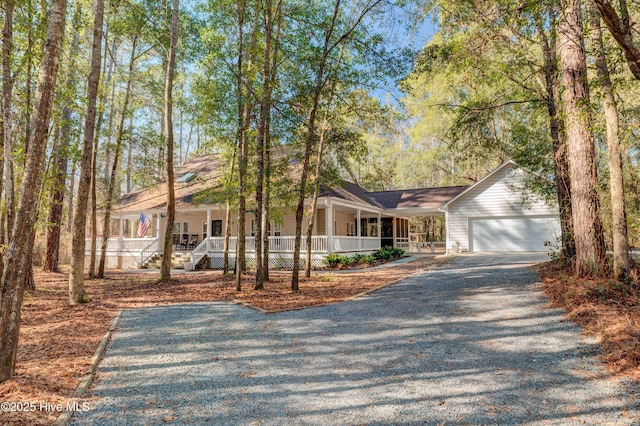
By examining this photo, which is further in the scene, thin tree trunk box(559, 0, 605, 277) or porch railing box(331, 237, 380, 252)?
porch railing box(331, 237, 380, 252)

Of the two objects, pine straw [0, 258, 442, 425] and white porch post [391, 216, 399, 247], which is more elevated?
white porch post [391, 216, 399, 247]

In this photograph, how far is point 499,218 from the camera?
20.9 meters

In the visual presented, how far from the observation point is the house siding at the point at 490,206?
19.9 m

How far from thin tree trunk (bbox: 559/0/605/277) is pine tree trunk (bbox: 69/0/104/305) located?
34.0ft

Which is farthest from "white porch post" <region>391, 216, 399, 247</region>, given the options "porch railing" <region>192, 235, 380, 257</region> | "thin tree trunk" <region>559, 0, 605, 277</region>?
"thin tree trunk" <region>559, 0, 605, 277</region>

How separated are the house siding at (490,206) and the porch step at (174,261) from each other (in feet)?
50.3

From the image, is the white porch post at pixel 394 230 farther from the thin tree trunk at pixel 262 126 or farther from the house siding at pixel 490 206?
the thin tree trunk at pixel 262 126

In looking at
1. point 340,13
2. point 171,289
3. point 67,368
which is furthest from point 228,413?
point 340,13

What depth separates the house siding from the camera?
19891 mm

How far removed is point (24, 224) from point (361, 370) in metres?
3.93

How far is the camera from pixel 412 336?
5.39 metres

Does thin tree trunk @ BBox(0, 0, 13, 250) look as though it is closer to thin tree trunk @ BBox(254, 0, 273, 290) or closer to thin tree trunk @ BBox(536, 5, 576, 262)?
thin tree trunk @ BBox(254, 0, 273, 290)

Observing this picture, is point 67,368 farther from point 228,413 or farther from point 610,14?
point 610,14

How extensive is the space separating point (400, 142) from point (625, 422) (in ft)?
113
